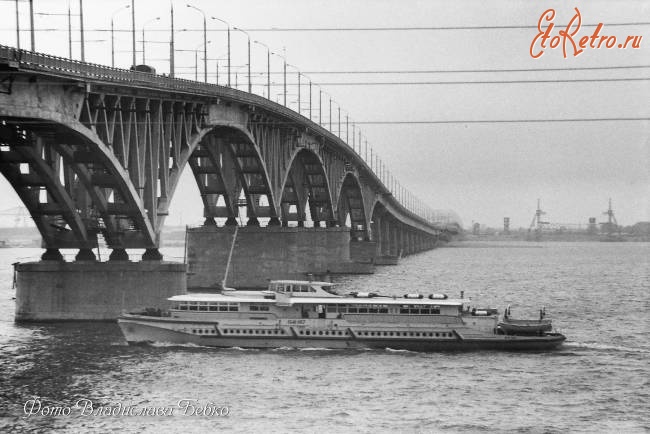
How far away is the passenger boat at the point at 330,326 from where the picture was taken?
188 ft

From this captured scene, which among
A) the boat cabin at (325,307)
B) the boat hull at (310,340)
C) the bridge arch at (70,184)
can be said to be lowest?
the boat hull at (310,340)

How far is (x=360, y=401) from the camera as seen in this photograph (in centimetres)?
4300

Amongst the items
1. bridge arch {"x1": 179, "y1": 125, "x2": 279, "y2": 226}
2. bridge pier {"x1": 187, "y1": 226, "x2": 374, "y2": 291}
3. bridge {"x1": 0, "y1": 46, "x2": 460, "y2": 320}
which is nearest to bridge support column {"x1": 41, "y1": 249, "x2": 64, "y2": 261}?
bridge {"x1": 0, "y1": 46, "x2": 460, "y2": 320}

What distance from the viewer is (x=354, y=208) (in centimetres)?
16925

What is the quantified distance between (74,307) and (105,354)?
1098 centimetres

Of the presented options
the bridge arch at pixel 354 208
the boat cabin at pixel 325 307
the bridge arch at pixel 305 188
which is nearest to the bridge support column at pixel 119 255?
the boat cabin at pixel 325 307

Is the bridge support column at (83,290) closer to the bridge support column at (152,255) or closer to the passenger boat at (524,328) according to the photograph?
the bridge support column at (152,255)

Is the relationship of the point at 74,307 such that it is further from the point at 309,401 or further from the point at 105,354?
the point at 309,401

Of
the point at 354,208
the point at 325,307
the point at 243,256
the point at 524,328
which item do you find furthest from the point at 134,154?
the point at 354,208

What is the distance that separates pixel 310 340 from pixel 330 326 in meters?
1.48

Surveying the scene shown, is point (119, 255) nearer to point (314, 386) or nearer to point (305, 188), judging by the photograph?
point (314, 386)

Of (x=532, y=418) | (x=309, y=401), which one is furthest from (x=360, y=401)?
(x=532, y=418)

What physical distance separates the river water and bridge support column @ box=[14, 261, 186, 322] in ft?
3.39

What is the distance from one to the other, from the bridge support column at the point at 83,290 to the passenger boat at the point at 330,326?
6596mm
